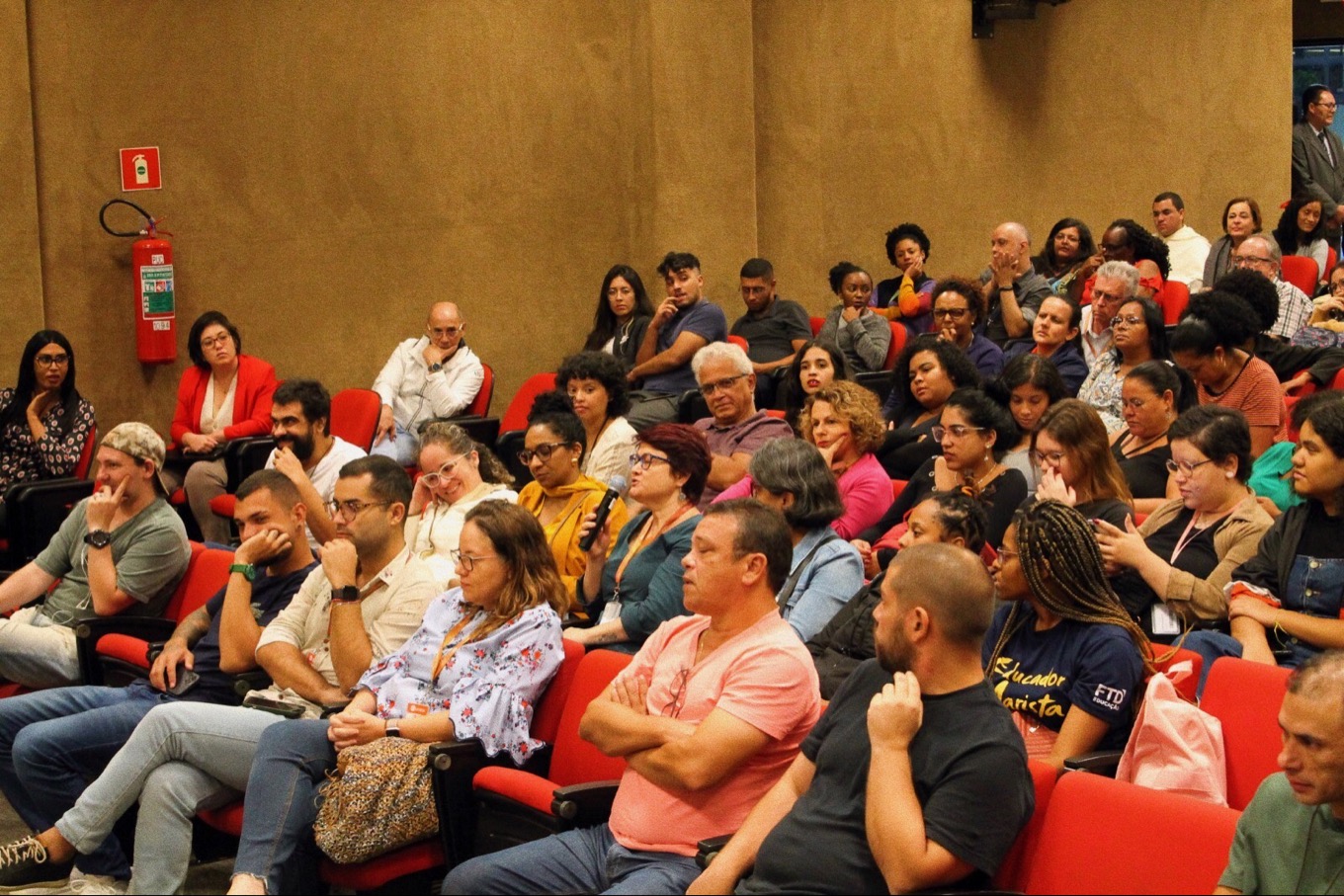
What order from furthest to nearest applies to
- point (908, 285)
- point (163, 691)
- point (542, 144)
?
point (542, 144) → point (908, 285) → point (163, 691)

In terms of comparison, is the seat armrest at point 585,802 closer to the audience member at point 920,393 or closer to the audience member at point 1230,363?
the audience member at point 920,393

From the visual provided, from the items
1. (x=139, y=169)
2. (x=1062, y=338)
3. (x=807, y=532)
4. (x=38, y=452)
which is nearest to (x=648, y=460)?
(x=807, y=532)

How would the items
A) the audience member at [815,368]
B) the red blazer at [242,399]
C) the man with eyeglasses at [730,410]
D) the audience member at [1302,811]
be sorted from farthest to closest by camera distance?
the red blazer at [242,399]
the audience member at [815,368]
the man with eyeglasses at [730,410]
the audience member at [1302,811]

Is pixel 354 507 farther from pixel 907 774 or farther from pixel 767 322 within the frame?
pixel 767 322

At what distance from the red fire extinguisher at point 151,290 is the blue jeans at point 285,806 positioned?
4038 millimetres

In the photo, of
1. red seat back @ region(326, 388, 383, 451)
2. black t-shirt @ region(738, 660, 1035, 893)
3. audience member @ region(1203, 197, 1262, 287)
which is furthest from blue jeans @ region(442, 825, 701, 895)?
audience member @ region(1203, 197, 1262, 287)

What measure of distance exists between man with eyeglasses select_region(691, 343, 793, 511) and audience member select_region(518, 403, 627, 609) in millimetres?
620

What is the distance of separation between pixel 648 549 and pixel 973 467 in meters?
1.04

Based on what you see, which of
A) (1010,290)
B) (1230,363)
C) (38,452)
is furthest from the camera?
(1010,290)

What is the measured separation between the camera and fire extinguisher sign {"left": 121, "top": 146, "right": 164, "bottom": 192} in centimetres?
702

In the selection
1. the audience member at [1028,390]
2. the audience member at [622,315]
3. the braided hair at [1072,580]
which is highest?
the audience member at [622,315]

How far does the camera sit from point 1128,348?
532 centimetres

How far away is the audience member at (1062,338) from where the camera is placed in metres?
5.85

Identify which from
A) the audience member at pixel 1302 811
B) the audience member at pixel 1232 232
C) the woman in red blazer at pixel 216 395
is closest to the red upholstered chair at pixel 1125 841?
the audience member at pixel 1302 811
